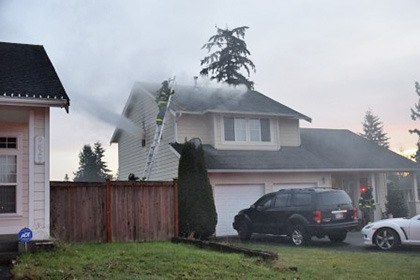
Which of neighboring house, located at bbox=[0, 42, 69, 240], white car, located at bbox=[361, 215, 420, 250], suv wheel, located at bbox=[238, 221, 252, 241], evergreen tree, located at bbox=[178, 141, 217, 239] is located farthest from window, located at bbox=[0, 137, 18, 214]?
white car, located at bbox=[361, 215, 420, 250]

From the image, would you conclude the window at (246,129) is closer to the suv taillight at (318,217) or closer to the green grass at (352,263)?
the suv taillight at (318,217)

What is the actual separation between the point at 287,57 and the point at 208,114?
4.39 metres

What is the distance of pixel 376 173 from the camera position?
25094 millimetres

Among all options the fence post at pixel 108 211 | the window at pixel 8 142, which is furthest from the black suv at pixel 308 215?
the window at pixel 8 142

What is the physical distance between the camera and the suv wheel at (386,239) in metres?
14.2

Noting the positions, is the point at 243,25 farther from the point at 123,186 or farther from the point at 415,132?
the point at 123,186

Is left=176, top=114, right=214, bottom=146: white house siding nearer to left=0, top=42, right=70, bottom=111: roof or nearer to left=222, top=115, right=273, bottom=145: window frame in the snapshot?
left=222, top=115, right=273, bottom=145: window frame

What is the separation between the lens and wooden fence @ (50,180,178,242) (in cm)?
1304

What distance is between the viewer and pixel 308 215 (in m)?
15.9

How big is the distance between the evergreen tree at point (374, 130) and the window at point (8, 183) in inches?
2989

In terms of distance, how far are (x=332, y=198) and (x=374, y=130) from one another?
70679 millimetres

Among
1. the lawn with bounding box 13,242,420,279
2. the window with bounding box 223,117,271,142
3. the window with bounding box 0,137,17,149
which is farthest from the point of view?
the window with bounding box 223,117,271,142

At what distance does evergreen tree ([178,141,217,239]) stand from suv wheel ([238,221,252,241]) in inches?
99.5

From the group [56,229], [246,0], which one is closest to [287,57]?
[246,0]
